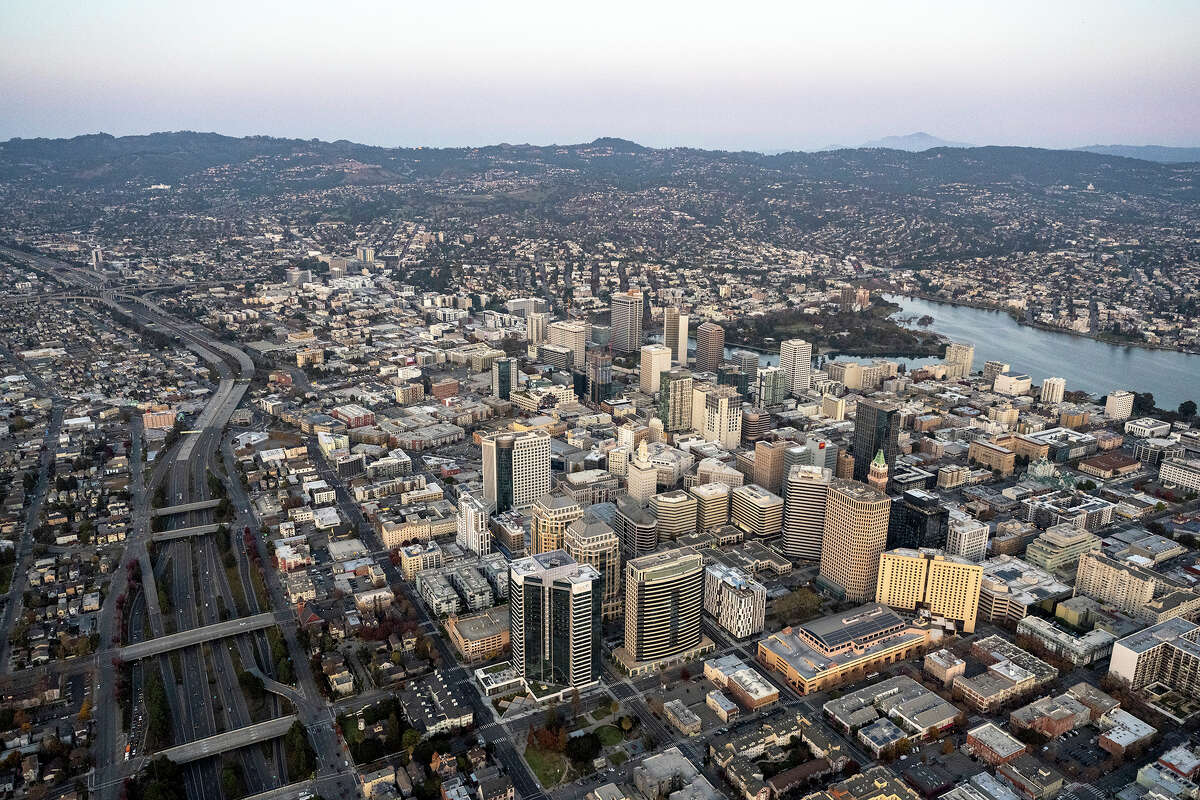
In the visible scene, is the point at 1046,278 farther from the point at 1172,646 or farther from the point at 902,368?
the point at 1172,646

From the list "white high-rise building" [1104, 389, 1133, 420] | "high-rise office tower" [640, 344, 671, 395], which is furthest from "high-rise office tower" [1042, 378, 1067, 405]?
"high-rise office tower" [640, 344, 671, 395]

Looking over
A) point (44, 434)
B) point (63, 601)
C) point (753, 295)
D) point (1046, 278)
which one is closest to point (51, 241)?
point (44, 434)

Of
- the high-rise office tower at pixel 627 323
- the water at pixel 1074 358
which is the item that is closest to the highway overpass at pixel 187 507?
the high-rise office tower at pixel 627 323

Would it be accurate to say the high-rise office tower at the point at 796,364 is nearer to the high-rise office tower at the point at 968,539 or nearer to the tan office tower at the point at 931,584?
the high-rise office tower at the point at 968,539

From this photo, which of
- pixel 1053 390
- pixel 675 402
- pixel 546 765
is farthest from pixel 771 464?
pixel 1053 390

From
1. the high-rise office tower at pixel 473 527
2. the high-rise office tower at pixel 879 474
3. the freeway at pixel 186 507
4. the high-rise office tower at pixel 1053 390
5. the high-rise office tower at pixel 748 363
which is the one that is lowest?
the freeway at pixel 186 507

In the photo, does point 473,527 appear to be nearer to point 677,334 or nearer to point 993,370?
A: point 677,334
